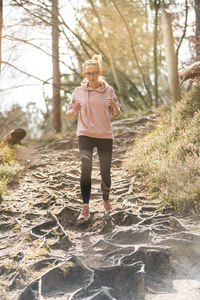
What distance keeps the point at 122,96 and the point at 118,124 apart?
3.02 m

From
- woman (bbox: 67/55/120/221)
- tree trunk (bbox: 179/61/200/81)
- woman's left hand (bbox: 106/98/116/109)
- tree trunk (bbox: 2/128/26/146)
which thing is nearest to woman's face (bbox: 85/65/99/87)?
woman (bbox: 67/55/120/221)

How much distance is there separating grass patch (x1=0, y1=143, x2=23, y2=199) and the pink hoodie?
2.96 metres

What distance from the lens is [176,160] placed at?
6414 millimetres

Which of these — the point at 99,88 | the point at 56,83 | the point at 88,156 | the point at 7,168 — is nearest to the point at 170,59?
the point at 56,83

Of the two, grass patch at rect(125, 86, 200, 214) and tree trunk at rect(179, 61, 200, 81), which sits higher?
tree trunk at rect(179, 61, 200, 81)

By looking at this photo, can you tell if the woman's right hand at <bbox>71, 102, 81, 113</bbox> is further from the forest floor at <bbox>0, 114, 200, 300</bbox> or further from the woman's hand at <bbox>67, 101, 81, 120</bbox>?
the forest floor at <bbox>0, 114, 200, 300</bbox>

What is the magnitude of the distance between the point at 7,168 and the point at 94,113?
4159 millimetres

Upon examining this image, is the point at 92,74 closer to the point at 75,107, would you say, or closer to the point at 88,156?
the point at 75,107

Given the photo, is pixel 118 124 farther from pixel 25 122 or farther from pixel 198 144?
pixel 25 122

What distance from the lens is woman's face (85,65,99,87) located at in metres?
4.71

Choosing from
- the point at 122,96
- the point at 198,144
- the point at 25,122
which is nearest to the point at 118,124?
the point at 122,96

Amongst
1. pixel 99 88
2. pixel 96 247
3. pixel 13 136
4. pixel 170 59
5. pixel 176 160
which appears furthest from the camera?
pixel 170 59

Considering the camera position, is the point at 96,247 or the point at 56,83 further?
the point at 56,83

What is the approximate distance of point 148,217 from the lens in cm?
501
